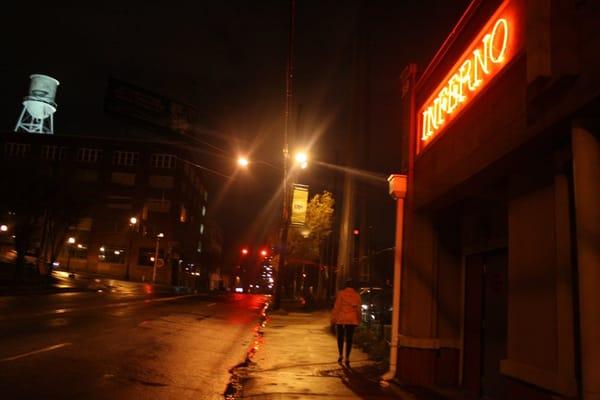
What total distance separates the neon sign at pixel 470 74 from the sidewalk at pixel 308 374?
427cm

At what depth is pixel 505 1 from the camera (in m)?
6.93

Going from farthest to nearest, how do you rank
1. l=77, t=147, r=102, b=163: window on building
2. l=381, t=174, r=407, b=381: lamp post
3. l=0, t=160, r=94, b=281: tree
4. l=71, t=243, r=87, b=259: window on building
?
l=77, t=147, r=102, b=163: window on building → l=71, t=243, r=87, b=259: window on building → l=0, t=160, r=94, b=281: tree → l=381, t=174, r=407, b=381: lamp post

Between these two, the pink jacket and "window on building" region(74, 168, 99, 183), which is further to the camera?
"window on building" region(74, 168, 99, 183)

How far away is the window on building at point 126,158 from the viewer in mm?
74875

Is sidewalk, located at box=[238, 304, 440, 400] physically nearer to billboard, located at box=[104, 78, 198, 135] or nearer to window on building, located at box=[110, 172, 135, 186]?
billboard, located at box=[104, 78, 198, 135]

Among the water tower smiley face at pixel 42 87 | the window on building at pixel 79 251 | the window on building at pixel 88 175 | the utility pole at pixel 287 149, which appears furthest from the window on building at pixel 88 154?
the utility pole at pixel 287 149

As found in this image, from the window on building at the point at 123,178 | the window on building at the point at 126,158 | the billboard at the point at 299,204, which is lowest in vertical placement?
the billboard at the point at 299,204

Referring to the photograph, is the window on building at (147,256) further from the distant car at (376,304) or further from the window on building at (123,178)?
the distant car at (376,304)

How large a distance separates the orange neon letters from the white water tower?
278ft

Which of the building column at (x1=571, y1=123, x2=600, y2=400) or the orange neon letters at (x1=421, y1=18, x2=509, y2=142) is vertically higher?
the orange neon letters at (x1=421, y1=18, x2=509, y2=142)

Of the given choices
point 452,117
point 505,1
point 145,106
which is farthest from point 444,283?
point 145,106

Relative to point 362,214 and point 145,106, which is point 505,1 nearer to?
point 362,214

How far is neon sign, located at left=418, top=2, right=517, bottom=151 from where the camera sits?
22.5 ft

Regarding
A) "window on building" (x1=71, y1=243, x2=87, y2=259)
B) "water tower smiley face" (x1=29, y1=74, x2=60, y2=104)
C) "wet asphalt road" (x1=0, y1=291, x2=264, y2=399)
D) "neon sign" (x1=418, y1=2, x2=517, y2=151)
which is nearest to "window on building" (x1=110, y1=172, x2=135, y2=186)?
"window on building" (x1=71, y1=243, x2=87, y2=259)
